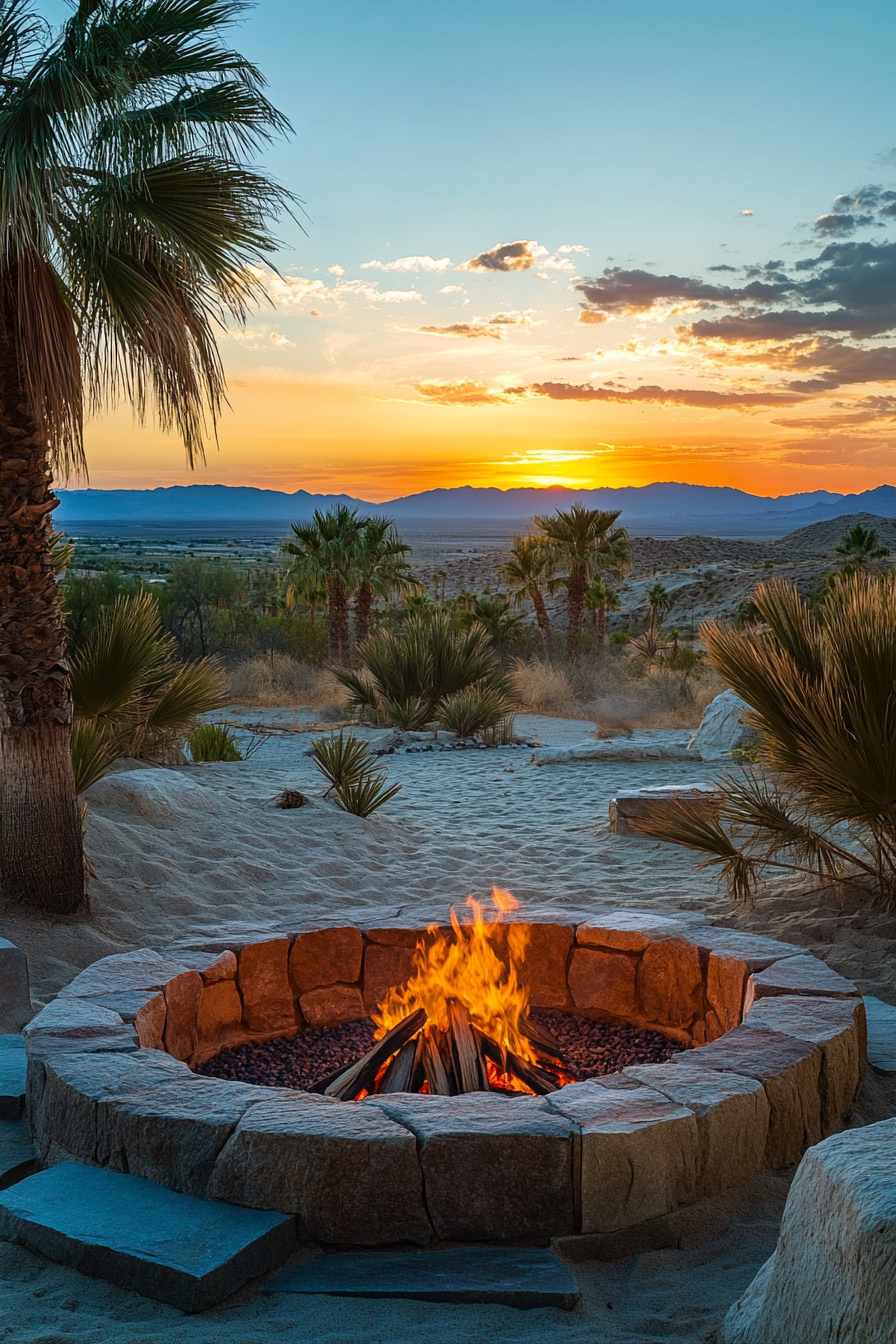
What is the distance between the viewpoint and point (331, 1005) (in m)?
4.86

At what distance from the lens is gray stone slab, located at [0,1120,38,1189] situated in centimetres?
318

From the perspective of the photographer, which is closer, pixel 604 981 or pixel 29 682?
pixel 604 981

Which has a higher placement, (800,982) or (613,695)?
(800,982)

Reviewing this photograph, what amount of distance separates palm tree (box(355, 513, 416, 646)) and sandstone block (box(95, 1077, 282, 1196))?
60.7 ft

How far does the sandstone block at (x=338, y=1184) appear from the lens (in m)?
2.74

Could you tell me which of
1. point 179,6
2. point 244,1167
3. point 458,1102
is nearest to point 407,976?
point 458,1102

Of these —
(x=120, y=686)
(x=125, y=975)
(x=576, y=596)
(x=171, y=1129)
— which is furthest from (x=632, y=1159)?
(x=576, y=596)

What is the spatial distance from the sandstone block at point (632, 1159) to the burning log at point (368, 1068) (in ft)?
2.86

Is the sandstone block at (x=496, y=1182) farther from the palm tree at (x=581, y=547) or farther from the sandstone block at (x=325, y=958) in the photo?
the palm tree at (x=581, y=547)

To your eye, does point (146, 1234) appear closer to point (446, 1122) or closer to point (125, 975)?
point (446, 1122)

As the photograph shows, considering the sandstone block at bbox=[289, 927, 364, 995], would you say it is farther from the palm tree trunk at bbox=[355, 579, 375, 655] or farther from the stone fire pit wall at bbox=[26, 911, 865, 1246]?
the palm tree trunk at bbox=[355, 579, 375, 655]

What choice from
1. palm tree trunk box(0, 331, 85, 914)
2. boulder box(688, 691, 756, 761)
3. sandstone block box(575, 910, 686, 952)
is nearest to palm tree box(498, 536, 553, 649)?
boulder box(688, 691, 756, 761)

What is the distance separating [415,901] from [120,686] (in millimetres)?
2620

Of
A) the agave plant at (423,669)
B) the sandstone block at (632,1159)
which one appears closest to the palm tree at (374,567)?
the agave plant at (423,669)
